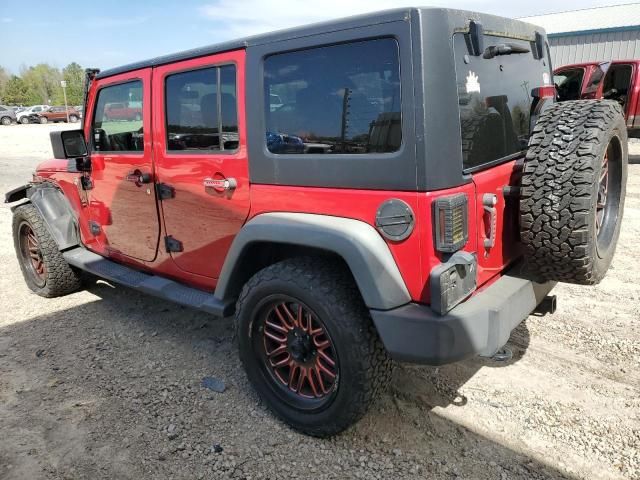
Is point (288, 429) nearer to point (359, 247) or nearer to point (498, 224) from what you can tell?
point (359, 247)

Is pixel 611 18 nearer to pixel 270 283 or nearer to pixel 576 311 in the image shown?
pixel 576 311

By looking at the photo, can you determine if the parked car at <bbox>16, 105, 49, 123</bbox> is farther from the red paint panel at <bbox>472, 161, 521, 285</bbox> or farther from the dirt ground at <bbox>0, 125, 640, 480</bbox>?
the red paint panel at <bbox>472, 161, 521, 285</bbox>

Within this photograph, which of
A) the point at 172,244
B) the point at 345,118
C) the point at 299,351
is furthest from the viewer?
the point at 172,244

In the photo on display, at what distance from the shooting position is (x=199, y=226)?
10.0 feet

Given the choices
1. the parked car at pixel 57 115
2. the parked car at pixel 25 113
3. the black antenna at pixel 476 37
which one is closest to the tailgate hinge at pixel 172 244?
the black antenna at pixel 476 37

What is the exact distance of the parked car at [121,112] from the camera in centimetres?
343

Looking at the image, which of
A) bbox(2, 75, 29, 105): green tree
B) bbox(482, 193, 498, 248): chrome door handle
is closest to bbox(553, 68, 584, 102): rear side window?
bbox(482, 193, 498, 248): chrome door handle

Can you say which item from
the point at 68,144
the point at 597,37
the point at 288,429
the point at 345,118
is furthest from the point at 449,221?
the point at 597,37

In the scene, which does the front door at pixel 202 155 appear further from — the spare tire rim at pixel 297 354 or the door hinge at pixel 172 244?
the spare tire rim at pixel 297 354

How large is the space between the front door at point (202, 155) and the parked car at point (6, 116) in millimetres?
38621

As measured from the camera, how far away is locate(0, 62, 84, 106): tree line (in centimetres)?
6259

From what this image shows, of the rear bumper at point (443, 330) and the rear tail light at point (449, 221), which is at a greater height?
the rear tail light at point (449, 221)

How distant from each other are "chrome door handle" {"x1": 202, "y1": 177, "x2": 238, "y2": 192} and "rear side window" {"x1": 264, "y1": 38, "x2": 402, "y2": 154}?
33 centimetres

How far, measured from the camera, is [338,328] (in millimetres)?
2281
